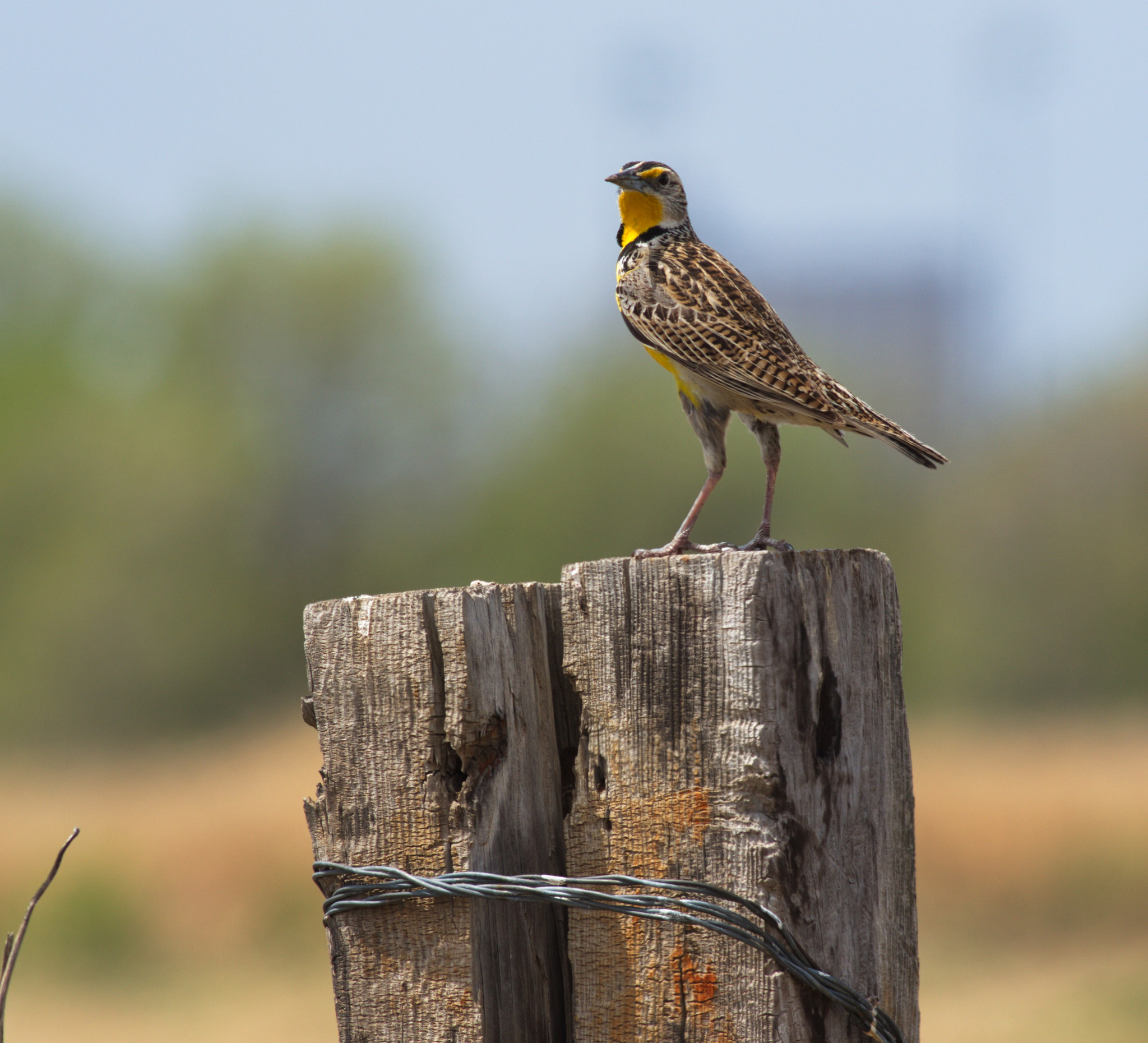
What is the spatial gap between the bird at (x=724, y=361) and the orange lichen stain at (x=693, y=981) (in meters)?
1.77

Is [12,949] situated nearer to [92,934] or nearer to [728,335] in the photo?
[728,335]

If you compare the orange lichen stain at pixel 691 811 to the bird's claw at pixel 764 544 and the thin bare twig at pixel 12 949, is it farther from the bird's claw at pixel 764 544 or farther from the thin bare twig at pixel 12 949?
the thin bare twig at pixel 12 949

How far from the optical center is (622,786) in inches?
120

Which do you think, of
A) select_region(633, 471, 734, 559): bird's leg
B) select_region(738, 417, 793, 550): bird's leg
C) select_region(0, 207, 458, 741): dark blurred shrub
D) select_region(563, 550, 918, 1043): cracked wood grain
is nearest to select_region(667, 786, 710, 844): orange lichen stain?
select_region(563, 550, 918, 1043): cracked wood grain

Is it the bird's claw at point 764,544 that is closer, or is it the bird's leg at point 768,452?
the bird's claw at point 764,544

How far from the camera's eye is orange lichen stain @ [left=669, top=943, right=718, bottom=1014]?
115 inches

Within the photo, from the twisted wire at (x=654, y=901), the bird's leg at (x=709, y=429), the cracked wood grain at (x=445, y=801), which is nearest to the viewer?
the twisted wire at (x=654, y=901)

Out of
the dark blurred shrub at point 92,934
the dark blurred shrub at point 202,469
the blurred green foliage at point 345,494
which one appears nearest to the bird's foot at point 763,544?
the dark blurred shrub at point 92,934

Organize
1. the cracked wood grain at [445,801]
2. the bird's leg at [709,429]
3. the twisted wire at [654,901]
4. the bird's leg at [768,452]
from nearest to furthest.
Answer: the twisted wire at [654,901] → the cracked wood grain at [445,801] → the bird's leg at [768,452] → the bird's leg at [709,429]

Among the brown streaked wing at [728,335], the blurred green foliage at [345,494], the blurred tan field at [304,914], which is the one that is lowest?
the blurred tan field at [304,914]

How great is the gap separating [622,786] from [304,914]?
16366 millimetres

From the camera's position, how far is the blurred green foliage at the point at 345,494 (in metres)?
37.8

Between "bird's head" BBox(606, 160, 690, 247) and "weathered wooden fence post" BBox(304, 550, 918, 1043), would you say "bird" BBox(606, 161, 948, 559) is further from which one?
"weathered wooden fence post" BBox(304, 550, 918, 1043)

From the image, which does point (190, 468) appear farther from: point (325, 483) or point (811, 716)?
point (811, 716)
